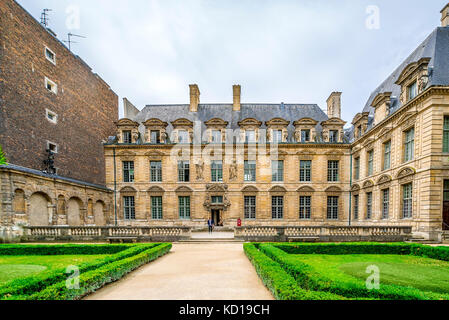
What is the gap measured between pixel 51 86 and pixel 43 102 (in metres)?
1.98

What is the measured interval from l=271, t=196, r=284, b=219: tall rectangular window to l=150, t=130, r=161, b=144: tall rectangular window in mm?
13944

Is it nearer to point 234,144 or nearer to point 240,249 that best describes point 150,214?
point 234,144

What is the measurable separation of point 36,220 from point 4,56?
1179cm

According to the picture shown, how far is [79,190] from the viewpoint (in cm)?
1997

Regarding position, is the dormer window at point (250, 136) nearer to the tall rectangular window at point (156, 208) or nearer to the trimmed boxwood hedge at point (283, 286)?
the tall rectangular window at point (156, 208)

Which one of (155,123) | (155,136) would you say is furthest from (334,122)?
(155,136)

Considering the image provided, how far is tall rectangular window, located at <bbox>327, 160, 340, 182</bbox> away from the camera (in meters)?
23.6

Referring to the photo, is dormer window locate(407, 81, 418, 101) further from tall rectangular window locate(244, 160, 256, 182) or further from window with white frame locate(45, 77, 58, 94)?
window with white frame locate(45, 77, 58, 94)

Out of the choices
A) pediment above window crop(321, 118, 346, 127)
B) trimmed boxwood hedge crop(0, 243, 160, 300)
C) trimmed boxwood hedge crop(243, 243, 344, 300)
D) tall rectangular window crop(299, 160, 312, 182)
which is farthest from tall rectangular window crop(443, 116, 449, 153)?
trimmed boxwood hedge crop(0, 243, 160, 300)

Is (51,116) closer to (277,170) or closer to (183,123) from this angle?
(183,123)

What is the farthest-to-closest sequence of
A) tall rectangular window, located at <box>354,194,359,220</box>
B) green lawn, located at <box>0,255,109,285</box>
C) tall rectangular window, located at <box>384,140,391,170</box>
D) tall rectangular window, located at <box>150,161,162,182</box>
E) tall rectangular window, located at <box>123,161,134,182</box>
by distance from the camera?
tall rectangular window, located at <box>123,161,134,182</box> < tall rectangular window, located at <box>150,161,162,182</box> < tall rectangular window, located at <box>354,194,359,220</box> < tall rectangular window, located at <box>384,140,391,170</box> < green lawn, located at <box>0,255,109,285</box>

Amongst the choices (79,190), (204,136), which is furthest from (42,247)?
(204,136)

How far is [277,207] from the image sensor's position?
2338 centimetres

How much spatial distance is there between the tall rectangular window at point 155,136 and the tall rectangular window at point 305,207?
16652mm
